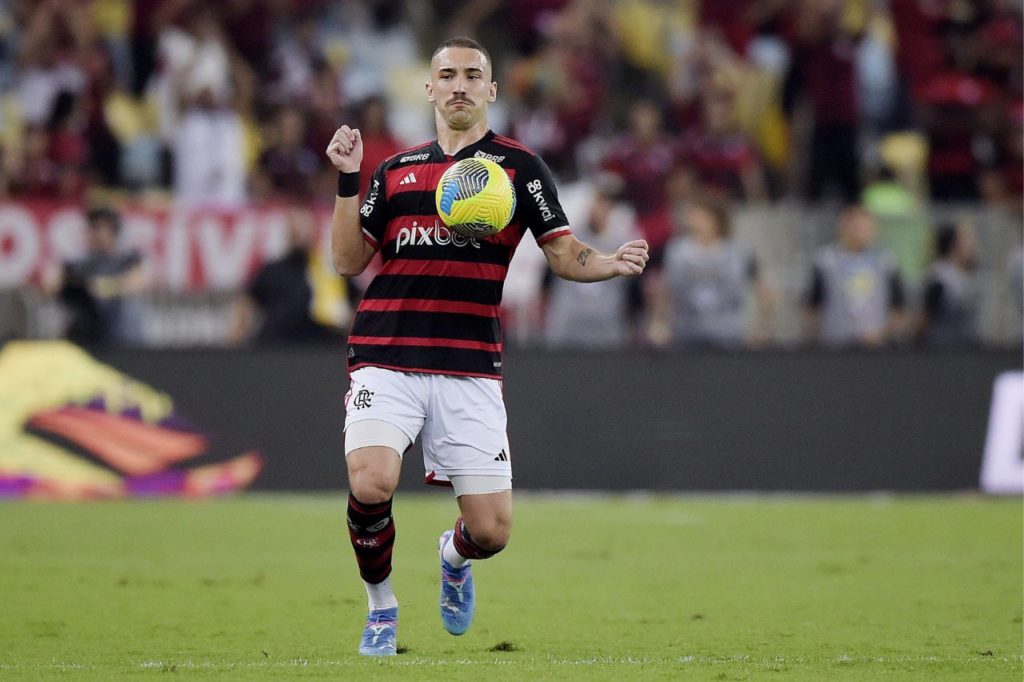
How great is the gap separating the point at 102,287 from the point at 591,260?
9.47 metres

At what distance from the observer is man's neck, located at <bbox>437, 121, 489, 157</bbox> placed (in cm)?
740

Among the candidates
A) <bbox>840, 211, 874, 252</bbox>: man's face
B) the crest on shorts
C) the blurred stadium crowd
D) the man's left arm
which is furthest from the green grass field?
<bbox>840, 211, 874, 252</bbox>: man's face

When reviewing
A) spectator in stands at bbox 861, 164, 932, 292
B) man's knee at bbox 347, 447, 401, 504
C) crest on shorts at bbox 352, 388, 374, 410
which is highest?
spectator in stands at bbox 861, 164, 932, 292

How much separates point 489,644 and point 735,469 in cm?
778

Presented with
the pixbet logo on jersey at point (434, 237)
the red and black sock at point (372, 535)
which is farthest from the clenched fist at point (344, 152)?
the red and black sock at point (372, 535)

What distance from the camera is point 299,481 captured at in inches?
585

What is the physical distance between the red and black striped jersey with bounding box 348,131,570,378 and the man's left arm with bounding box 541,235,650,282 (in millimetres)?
62

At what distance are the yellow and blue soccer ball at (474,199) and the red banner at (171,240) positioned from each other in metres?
9.38

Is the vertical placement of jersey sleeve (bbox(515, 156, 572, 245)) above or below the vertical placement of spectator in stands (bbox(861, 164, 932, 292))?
above

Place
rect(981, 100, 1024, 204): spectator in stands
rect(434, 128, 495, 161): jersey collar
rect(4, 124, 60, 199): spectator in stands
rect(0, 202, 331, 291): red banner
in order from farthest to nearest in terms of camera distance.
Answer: rect(981, 100, 1024, 204): spectator in stands → rect(4, 124, 60, 199): spectator in stands → rect(0, 202, 331, 291): red banner → rect(434, 128, 495, 161): jersey collar

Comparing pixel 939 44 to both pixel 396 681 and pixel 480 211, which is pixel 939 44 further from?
pixel 396 681

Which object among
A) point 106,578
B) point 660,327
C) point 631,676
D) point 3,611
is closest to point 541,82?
point 660,327

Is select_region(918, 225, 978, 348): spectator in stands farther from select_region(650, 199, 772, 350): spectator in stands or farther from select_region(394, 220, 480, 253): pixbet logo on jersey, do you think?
select_region(394, 220, 480, 253): pixbet logo on jersey

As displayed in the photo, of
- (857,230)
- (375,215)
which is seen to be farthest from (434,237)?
(857,230)
